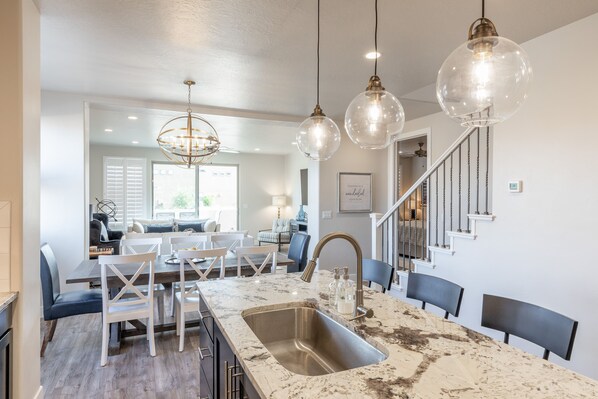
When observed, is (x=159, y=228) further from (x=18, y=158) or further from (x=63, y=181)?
(x=18, y=158)

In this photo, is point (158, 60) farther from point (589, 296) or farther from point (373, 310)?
point (589, 296)

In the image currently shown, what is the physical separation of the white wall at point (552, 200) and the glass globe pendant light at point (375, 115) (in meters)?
1.51

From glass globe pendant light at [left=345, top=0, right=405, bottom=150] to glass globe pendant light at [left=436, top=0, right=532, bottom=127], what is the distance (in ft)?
1.62

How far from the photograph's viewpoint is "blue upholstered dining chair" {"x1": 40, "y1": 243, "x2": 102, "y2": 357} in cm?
294

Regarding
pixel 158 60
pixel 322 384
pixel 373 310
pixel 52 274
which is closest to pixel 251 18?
pixel 158 60

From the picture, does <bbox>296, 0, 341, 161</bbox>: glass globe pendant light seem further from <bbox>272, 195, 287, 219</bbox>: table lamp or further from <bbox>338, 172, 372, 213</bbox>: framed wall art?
<bbox>272, 195, 287, 219</bbox>: table lamp

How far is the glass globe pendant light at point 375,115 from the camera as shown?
1.94 metres

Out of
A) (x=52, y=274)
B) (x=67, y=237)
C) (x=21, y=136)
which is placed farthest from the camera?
(x=67, y=237)

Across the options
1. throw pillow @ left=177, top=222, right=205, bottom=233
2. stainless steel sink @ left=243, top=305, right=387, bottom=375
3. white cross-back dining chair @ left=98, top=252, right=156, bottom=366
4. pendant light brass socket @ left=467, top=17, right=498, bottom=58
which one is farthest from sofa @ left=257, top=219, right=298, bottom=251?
pendant light brass socket @ left=467, top=17, right=498, bottom=58

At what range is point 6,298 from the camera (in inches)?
73.9

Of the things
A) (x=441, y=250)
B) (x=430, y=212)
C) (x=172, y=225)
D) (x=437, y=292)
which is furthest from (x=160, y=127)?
(x=437, y=292)

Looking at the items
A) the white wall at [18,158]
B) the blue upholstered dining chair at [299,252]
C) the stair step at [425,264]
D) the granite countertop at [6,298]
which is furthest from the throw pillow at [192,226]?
the granite countertop at [6,298]

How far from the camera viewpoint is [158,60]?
3213 millimetres

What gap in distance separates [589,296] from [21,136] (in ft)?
12.9
